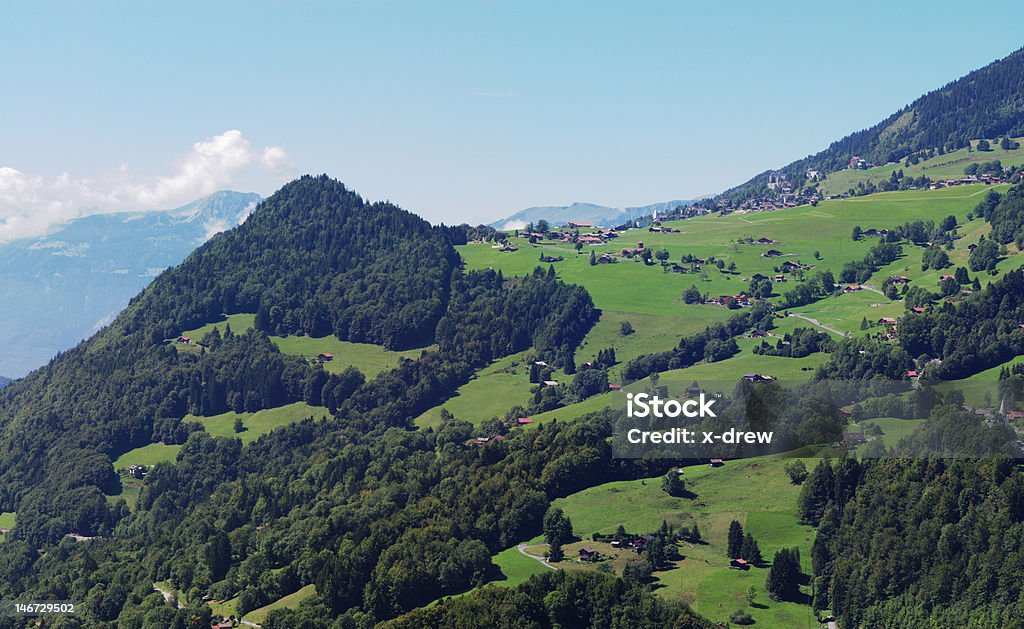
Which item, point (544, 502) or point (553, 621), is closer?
point (553, 621)

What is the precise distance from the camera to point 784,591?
115750 millimetres

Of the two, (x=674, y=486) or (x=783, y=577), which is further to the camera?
(x=674, y=486)

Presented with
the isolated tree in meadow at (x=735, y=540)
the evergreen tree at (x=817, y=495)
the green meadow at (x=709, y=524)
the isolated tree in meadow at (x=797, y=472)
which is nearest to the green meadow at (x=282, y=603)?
the green meadow at (x=709, y=524)

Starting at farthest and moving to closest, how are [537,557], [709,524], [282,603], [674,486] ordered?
[674,486]
[282,603]
[537,557]
[709,524]

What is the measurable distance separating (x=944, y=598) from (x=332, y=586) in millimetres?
65219

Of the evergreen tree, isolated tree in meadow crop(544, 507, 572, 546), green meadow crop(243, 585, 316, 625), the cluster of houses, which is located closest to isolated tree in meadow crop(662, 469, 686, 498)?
the cluster of houses

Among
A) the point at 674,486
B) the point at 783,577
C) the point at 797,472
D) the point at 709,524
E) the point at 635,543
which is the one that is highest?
the point at 674,486

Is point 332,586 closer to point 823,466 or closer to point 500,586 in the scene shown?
point 500,586

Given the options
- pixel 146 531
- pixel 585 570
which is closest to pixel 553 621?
pixel 585 570

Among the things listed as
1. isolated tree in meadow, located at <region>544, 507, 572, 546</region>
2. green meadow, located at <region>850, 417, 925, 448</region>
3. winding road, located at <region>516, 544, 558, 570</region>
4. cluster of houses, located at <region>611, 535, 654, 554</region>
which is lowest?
winding road, located at <region>516, 544, 558, 570</region>

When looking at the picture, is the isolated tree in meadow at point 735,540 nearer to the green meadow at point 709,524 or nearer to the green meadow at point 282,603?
the green meadow at point 709,524

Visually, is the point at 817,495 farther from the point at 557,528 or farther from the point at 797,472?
the point at 557,528

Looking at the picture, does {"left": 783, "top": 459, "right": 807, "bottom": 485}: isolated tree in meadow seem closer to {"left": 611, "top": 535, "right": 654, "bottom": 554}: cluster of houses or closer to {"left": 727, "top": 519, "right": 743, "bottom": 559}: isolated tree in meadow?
{"left": 727, "top": 519, "right": 743, "bottom": 559}: isolated tree in meadow

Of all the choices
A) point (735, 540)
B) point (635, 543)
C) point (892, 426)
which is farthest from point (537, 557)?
point (892, 426)
